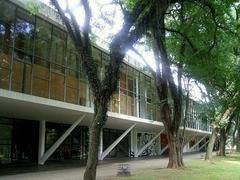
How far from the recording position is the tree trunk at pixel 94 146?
408 inches

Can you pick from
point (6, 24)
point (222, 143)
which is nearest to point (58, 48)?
point (6, 24)

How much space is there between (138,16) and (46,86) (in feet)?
22.2

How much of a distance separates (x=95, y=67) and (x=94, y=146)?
2.24 m

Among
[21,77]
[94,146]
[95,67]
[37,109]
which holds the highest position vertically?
[21,77]

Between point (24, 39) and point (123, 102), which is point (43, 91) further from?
point (123, 102)

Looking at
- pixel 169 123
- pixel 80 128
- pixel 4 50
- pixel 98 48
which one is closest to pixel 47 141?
pixel 80 128

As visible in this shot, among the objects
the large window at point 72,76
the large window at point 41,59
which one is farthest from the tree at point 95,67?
the large window at point 72,76

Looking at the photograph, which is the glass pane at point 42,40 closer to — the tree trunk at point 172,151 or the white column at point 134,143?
the tree trunk at point 172,151

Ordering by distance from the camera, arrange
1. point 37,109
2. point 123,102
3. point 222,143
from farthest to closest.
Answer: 1. point 222,143
2. point 123,102
3. point 37,109

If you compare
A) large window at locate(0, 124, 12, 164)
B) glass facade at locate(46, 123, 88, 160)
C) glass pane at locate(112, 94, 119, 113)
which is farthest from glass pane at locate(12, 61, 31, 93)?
glass pane at locate(112, 94, 119, 113)

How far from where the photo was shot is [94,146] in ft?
34.1

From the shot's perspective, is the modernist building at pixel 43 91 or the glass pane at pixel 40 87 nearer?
the modernist building at pixel 43 91

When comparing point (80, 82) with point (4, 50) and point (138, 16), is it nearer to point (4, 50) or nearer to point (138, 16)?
point (4, 50)

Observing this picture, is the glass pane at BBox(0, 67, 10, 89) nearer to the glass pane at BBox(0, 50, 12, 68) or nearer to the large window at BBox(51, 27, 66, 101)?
the glass pane at BBox(0, 50, 12, 68)
